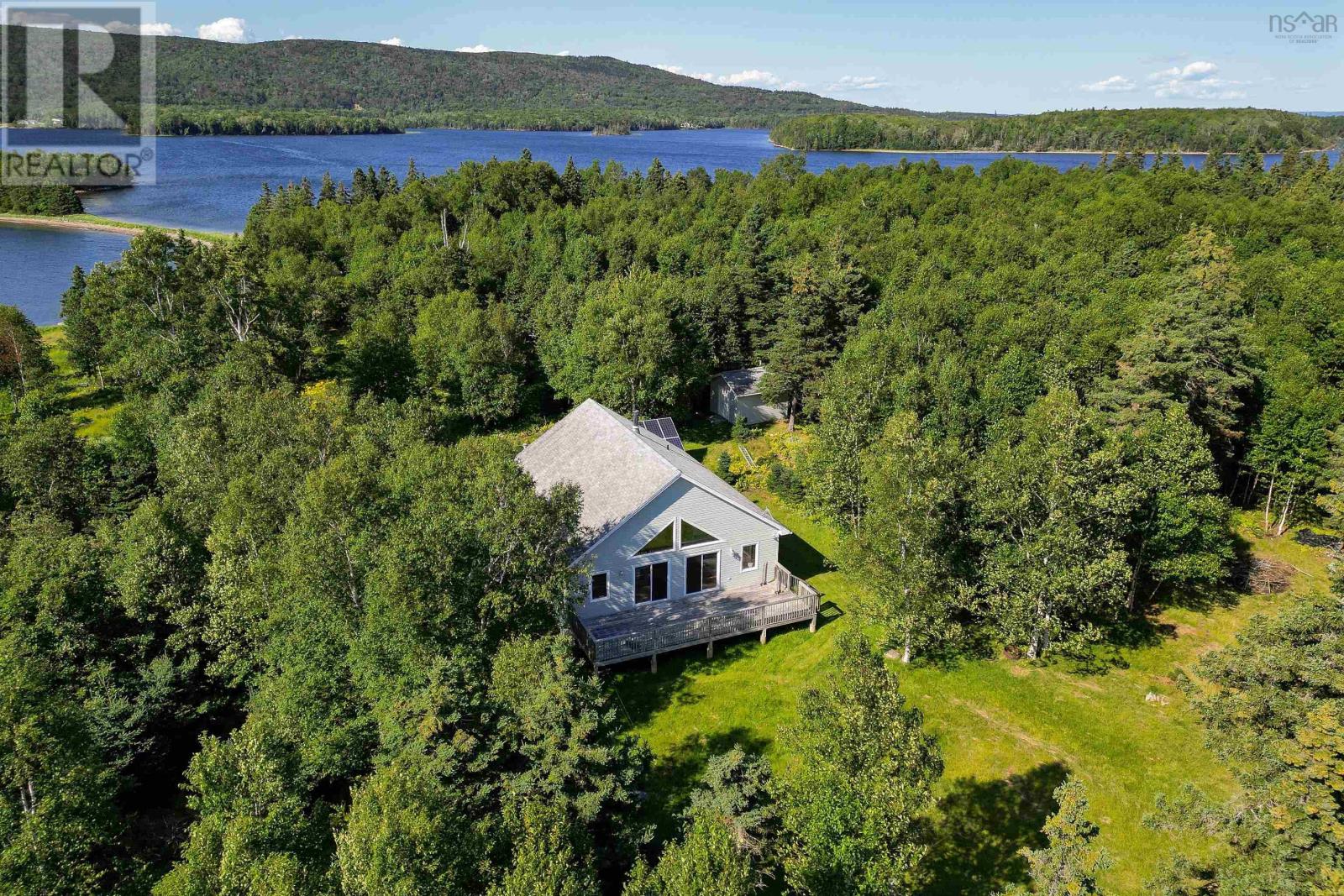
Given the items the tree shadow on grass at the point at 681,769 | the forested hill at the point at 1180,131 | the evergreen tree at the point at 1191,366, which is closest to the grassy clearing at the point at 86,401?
the tree shadow on grass at the point at 681,769

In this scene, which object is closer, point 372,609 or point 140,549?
point 372,609

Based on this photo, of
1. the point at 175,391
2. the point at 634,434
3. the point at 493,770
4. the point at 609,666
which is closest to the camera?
the point at 493,770

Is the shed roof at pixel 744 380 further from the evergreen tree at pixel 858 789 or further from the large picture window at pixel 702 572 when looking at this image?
the evergreen tree at pixel 858 789

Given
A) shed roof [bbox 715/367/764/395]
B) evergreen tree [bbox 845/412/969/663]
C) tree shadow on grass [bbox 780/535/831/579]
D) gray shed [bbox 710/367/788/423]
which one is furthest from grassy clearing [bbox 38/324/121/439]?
evergreen tree [bbox 845/412/969/663]

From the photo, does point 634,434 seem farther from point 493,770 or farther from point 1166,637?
point 1166,637

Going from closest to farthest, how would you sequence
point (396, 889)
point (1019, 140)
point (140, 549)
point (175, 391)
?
point (396, 889)
point (140, 549)
point (175, 391)
point (1019, 140)

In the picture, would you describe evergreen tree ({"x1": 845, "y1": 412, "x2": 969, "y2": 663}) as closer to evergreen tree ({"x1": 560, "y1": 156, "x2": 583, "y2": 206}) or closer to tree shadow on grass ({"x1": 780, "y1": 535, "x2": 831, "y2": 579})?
tree shadow on grass ({"x1": 780, "y1": 535, "x2": 831, "y2": 579})

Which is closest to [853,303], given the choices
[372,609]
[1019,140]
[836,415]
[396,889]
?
[836,415]

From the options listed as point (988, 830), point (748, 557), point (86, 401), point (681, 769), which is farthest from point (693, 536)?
point (86, 401)
